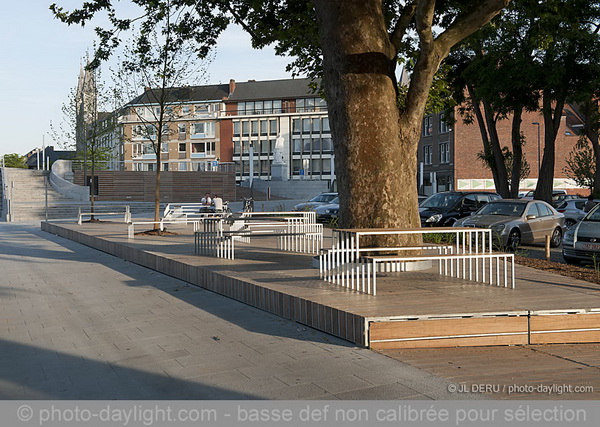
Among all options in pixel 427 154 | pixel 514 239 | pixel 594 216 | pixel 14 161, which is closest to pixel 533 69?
pixel 514 239

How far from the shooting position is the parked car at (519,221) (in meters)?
18.1

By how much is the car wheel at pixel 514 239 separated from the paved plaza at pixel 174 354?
992cm

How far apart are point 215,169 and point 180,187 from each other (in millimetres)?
4599

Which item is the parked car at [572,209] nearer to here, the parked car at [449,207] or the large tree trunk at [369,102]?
the parked car at [449,207]

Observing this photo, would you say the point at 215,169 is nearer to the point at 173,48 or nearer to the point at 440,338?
the point at 173,48

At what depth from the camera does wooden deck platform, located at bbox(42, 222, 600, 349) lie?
689 centimetres

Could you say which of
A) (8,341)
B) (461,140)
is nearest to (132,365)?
(8,341)

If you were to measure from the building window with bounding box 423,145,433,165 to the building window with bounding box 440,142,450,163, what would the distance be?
2165 millimetres

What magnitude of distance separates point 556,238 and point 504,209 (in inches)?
67.8

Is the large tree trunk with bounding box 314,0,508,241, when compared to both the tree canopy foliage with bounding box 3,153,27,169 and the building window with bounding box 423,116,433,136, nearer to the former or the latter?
the building window with bounding box 423,116,433,136

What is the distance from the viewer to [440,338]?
689 cm

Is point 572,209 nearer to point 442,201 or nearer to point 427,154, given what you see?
point 442,201

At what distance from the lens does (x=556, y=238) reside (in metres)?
19.6

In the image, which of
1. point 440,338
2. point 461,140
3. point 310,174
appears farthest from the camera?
point 310,174
